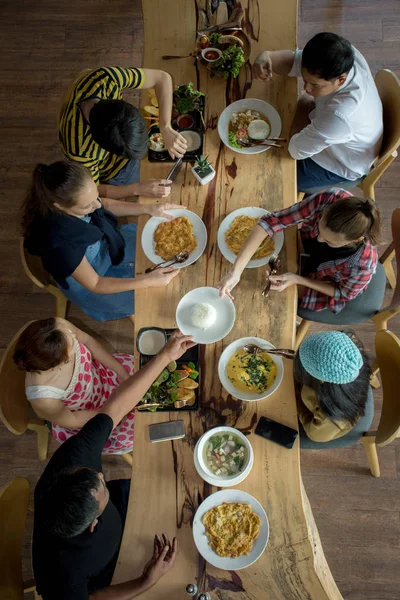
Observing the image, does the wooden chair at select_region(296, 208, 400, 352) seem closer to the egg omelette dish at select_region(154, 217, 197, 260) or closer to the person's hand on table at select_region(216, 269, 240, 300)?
the person's hand on table at select_region(216, 269, 240, 300)

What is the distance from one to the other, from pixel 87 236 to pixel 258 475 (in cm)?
131

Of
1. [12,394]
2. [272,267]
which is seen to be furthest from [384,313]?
[12,394]

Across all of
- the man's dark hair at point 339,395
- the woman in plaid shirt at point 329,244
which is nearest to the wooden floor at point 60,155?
the woman in plaid shirt at point 329,244

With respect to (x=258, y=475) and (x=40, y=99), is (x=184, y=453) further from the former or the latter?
(x=40, y=99)

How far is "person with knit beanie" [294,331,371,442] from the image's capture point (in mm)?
1775

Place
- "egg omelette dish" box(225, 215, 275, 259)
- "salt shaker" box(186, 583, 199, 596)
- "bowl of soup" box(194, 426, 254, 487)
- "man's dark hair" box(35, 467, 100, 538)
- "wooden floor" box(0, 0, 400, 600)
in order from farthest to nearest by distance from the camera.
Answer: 1. "wooden floor" box(0, 0, 400, 600)
2. "egg omelette dish" box(225, 215, 275, 259)
3. "bowl of soup" box(194, 426, 254, 487)
4. "salt shaker" box(186, 583, 199, 596)
5. "man's dark hair" box(35, 467, 100, 538)

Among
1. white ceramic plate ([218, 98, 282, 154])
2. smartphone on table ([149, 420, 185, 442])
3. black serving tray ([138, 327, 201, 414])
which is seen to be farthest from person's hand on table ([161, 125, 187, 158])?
smartphone on table ([149, 420, 185, 442])

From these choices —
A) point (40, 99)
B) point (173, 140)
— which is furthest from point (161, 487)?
point (40, 99)

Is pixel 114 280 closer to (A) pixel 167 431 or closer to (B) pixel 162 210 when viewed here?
(B) pixel 162 210

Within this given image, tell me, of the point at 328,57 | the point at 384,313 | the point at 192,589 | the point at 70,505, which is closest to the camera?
the point at 70,505

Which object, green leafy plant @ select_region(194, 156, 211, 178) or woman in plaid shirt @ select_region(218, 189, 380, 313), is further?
green leafy plant @ select_region(194, 156, 211, 178)

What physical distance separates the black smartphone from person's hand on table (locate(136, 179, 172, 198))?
3.90 ft

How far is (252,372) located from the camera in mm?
1979

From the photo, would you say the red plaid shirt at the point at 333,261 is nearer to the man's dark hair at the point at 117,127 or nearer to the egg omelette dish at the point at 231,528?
the man's dark hair at the point at 117,127
